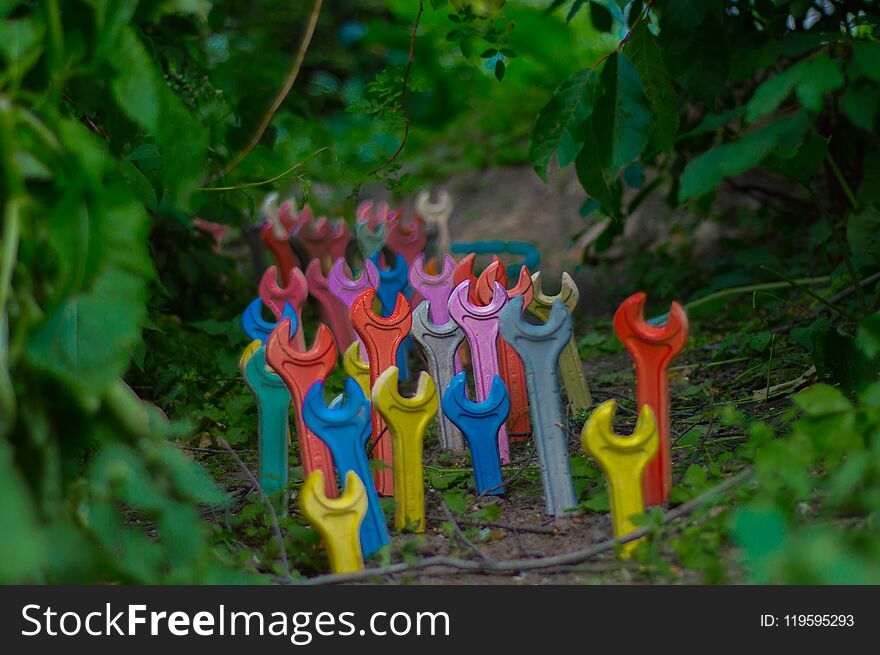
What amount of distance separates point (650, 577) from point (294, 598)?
55cm

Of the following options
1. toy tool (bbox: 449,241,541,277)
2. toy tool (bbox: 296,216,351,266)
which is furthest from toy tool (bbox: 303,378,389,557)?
toy tool (bbox: 296,216,351,266)

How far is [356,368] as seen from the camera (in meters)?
2.18

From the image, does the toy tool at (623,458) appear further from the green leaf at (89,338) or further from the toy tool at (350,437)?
the green leaf at (89,338)

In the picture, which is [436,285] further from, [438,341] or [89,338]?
[89,338]

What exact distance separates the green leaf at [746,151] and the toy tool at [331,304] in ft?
4.63

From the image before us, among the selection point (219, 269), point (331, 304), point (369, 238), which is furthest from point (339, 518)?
point (219, 269)

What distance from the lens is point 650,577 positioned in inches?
59.2

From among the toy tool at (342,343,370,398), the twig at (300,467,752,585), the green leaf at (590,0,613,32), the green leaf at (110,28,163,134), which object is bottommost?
the twig at (300,467,752,585)

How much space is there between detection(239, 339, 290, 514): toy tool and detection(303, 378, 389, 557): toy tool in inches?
11.5

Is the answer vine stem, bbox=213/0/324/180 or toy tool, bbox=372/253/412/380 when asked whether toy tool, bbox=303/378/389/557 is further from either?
toy tool, bbox=372/253/412/380

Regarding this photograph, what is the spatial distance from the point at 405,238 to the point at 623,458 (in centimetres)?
181

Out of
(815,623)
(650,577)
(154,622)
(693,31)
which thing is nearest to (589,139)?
(693,31)

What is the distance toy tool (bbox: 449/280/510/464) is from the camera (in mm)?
2158

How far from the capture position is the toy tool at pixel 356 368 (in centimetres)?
217
